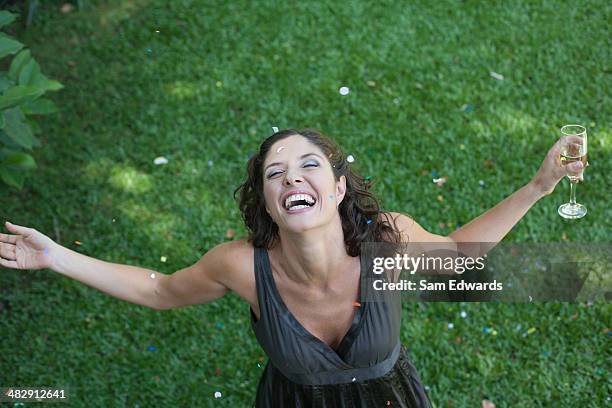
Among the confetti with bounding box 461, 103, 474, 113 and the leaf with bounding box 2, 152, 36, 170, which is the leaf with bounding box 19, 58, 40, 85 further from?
the confetti with bounding box 461, 103, 474, 113

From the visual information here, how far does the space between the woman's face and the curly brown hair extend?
5 cm

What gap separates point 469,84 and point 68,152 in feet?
8.21

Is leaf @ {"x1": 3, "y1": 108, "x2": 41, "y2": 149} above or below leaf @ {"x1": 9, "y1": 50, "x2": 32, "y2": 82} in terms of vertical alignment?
below

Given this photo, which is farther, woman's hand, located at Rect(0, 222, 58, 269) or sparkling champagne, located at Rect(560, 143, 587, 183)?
woman's hand, located at Rect(0, 222, 58, 269)

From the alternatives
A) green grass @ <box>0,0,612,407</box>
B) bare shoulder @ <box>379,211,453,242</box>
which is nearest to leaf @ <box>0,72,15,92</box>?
green grass @ <box>0,0,612,407</box>

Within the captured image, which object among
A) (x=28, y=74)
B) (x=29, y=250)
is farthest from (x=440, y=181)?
(x=29, y=250)

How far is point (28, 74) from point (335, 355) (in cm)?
236

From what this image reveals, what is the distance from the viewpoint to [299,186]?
2801 mm

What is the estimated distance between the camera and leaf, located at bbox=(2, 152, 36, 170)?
15.4 feet

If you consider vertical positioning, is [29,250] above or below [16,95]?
below

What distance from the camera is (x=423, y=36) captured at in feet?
19.6

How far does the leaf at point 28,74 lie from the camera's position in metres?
4.43

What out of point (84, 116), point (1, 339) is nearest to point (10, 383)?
point (1, 339)

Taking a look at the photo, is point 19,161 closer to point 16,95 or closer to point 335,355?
point 16,95
